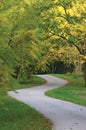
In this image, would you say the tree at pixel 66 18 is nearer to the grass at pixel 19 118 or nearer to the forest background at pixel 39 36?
the forest background at pixel 39 36

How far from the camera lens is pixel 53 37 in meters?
38.3

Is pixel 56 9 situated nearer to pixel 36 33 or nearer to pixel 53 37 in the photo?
pixel 53 37

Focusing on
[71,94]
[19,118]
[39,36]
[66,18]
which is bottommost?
[71,94]

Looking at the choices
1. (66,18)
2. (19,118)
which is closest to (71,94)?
(66,18)

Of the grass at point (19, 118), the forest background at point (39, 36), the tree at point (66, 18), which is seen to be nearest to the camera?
the grass at point (19, 118)

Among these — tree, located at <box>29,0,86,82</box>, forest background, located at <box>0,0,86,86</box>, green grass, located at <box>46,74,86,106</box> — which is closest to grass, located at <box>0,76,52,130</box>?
forest background, located at <box>0,0,86,86</box>

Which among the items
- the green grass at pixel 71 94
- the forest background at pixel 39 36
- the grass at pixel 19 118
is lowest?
the green grass at pixel 71 94

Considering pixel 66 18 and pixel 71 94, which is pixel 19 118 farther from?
pixel 66 18

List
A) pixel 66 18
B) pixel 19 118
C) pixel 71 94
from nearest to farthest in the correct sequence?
1. pixel 19 118
2. pixel 71 94
3. pixel 66 18

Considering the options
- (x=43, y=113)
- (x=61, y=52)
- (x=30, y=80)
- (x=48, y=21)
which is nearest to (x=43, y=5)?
(x=48, y=21)

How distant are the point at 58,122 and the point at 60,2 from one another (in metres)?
23.6

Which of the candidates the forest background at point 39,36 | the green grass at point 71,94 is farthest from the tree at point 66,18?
the green grass at point 71,94

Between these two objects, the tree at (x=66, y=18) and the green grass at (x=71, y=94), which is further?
the tree at (x=66, y=18)

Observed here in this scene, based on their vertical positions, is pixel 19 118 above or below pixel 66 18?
below
